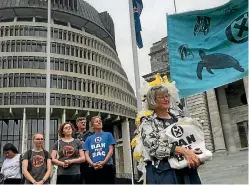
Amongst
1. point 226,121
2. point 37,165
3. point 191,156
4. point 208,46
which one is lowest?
point 191,156

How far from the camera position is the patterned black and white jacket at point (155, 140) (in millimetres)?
3324

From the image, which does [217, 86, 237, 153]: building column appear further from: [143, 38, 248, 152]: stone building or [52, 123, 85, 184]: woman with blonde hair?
[52, 123, 85, 184]: woman with blonde hair

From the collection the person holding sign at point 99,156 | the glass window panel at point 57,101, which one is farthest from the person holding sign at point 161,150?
the glass window panel at point 57,101

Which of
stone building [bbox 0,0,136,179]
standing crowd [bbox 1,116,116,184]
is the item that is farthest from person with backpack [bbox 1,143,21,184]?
stone building [bbox 0,0,136,179]

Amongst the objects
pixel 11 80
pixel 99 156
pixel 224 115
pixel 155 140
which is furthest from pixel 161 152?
pixel 11 80

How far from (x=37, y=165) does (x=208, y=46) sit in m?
4.54

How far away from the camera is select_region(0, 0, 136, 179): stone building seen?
47.7 meters

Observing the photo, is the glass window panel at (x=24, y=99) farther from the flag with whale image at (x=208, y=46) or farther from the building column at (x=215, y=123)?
the flag with whale image at (x=208, y=46)

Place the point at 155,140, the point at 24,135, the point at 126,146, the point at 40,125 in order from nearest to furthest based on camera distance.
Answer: the point at 155,140, the point at 24,135, the point at 40,125, the point at 126,146

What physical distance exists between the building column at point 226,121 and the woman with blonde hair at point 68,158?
16.0 m

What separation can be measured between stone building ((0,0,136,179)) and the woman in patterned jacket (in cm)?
4450

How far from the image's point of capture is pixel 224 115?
73.8ft

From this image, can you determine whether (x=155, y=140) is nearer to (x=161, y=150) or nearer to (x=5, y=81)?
(x=161, y=150)

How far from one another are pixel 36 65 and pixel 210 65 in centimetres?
4562
